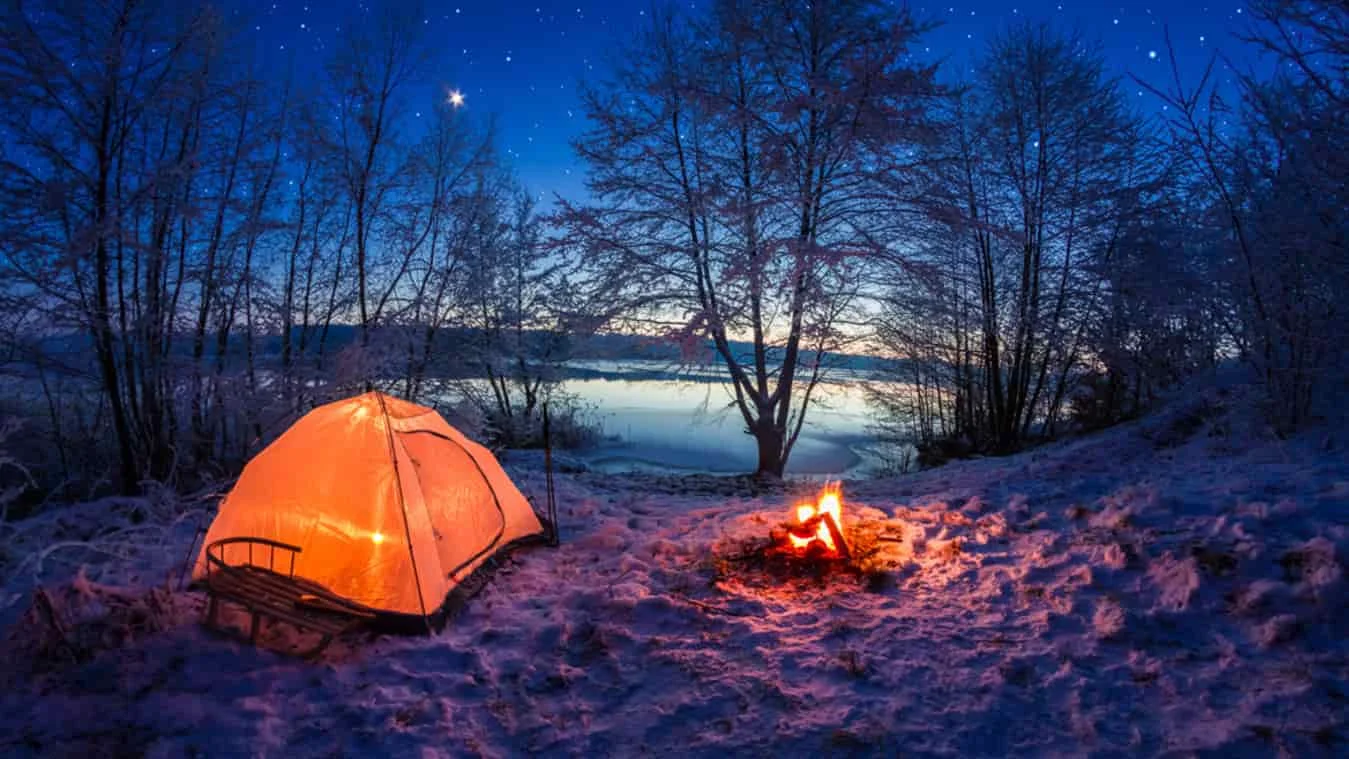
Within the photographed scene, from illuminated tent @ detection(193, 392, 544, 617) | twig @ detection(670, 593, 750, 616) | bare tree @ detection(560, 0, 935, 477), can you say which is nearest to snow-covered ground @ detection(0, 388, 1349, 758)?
twig @ detection(670, 593, 750, 616)

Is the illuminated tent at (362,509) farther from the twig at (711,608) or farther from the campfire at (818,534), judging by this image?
the campfire at (818,534)

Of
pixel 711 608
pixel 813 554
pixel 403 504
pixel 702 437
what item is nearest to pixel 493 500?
pixel 403 504

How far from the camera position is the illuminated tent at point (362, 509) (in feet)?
14.7

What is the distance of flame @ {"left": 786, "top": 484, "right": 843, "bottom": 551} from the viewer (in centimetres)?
538

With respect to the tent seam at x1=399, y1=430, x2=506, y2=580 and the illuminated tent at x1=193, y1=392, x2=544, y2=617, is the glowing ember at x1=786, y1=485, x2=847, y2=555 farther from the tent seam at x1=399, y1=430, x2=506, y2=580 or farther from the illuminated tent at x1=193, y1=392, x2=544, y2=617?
the illuminated tent at x1=193, y1=392, x2=544, y2=617

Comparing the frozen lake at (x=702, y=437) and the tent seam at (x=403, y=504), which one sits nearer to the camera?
the tent seam at (x=403, y=504)

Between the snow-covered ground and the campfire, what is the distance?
1.50 feet

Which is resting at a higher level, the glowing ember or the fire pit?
the glowing ember

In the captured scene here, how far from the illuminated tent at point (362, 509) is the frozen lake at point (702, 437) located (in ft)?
18.2

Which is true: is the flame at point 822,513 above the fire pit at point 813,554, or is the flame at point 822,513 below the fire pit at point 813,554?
above

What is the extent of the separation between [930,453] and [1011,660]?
1452 centimetres

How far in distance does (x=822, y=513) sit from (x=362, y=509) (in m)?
3.89

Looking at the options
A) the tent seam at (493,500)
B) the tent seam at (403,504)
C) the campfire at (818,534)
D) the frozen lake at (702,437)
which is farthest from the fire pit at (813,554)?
the frozen lake at (702,437)

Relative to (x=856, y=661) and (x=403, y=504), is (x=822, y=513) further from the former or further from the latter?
(x=403, y=504)
